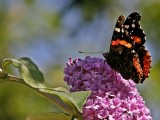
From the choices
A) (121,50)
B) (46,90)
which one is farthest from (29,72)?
(121,50)

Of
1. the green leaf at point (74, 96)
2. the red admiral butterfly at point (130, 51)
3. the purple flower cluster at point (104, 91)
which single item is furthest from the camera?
the red admiral butterfly at point (130, 51)

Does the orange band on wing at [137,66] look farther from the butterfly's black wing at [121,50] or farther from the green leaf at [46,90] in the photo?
the green leaf at [46,90]

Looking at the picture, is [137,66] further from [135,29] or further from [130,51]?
[135,29]

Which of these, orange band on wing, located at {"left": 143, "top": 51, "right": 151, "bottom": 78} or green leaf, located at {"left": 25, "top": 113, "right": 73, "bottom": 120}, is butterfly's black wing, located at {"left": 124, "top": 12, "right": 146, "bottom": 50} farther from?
green leaf, located at {"left": 25, "top": 113, "right": 73, "bottom": 120}

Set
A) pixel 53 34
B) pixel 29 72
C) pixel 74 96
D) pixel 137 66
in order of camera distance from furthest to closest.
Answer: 1. pixel 53 34
2. pixel 137 66
3. pixel 29 72
4. pixel 74 96

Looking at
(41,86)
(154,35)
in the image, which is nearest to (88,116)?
(41,86)

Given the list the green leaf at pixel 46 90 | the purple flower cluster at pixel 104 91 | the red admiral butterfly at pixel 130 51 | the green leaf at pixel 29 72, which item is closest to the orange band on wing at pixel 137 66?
the red admiral butterfly at pixel 130 51

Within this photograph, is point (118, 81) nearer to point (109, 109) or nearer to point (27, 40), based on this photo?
point (109, 109)
